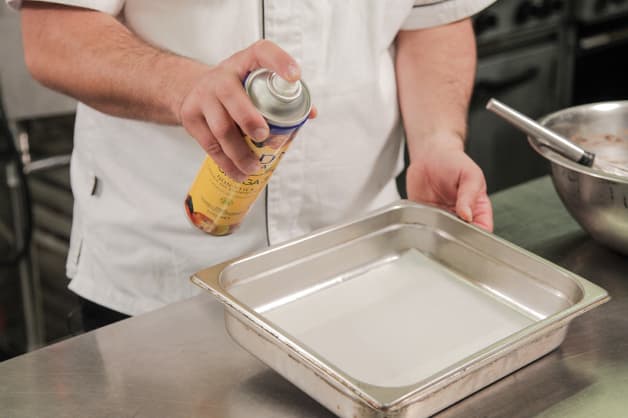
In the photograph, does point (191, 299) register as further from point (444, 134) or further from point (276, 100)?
point (444, 134)

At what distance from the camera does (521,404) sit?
86cm

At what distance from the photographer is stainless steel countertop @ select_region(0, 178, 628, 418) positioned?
0.86 metres

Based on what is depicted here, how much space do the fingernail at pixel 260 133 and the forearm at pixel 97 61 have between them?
0.78 feet

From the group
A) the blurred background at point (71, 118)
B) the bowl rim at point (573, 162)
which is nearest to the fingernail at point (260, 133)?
the bowl rim at point (573, 162)

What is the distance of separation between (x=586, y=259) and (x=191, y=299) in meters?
0.57

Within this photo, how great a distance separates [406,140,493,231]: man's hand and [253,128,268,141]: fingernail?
0.39 metres

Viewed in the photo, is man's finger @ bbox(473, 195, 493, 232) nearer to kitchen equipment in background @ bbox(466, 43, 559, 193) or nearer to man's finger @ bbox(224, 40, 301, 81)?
man's finger @ bbox(224, 40, 301, 81)

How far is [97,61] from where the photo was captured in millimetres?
1087

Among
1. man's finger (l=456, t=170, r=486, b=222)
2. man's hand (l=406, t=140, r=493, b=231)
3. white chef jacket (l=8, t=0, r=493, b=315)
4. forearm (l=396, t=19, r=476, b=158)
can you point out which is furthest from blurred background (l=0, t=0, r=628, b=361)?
man's finger (l=456, t=170, r=486, b=222)

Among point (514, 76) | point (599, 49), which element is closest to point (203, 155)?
point (514, 76)

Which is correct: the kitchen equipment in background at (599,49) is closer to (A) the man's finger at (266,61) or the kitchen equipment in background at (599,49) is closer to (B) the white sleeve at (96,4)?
(B) the white sleeve at (96,4)

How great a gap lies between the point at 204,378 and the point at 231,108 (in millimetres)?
314

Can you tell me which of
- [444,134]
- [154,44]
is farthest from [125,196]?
[444,134]

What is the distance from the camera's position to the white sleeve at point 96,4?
110 cm
